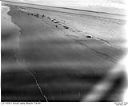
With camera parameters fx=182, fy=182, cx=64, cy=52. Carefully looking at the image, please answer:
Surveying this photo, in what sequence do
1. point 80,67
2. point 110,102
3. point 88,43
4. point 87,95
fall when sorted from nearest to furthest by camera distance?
point 110,102 < point 87,95 < point 80,67 < point 88,43

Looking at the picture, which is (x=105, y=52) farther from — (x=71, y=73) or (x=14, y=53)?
(x=14, y=53)

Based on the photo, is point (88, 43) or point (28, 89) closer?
point (28, 89)

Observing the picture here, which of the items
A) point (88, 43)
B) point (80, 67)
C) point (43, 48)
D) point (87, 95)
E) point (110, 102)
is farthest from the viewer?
point (88, 43)

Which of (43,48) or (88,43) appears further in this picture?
(88,43)

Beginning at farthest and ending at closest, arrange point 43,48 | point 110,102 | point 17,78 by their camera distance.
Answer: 1. point 43,48
2. point 17,78
3. point 110,102

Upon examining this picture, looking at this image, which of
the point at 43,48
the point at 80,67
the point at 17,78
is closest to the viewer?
the point at 17,78

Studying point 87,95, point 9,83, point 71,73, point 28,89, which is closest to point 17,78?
point 9,83

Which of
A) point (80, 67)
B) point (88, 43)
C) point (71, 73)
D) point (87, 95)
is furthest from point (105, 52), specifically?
point (87, 95)

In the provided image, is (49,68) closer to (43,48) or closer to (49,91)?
(49,91)
